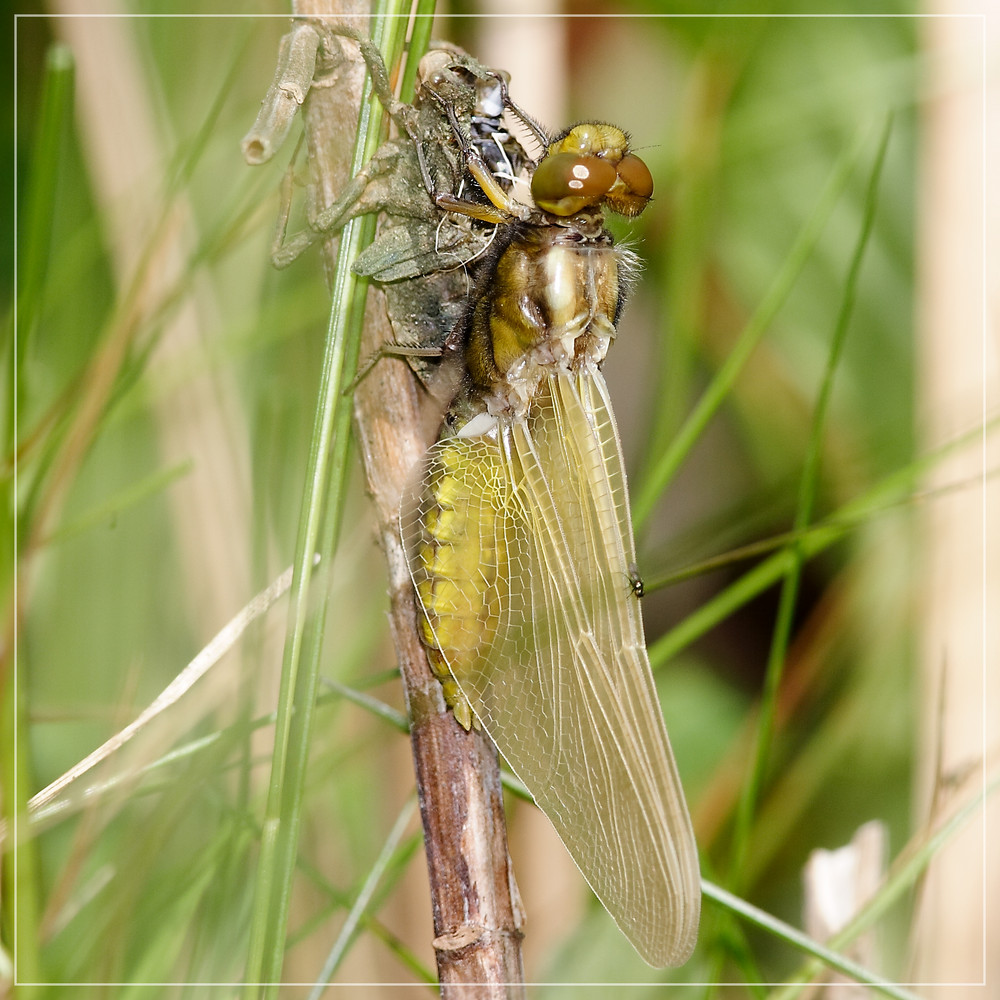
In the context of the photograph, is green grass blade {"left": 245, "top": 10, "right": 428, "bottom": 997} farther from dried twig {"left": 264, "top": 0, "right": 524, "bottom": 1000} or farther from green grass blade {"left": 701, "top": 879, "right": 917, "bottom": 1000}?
green grass blade {"left": 701, "top": 879, "right": 917, "bottom": 1000}

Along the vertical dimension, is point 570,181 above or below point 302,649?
above

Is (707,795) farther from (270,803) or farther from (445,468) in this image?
(270,803)

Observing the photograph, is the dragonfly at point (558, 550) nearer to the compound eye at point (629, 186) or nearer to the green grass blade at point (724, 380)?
the compound eye at point (629, 186)

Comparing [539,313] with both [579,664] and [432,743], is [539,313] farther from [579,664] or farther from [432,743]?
[432,743]

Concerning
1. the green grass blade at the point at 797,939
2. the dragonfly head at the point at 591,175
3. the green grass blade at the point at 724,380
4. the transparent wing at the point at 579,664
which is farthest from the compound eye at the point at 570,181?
the green grass blade at the point at 797,939

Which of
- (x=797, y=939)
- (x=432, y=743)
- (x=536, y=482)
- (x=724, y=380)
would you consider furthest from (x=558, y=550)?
(x=797, y=939)

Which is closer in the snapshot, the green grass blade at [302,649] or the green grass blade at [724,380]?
the green grass blade at [302,649]

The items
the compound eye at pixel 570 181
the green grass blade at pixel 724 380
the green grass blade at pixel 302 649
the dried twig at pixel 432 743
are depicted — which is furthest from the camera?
the green grass blade at pixel 724 380
